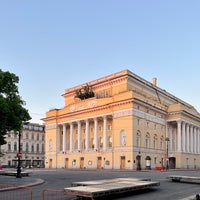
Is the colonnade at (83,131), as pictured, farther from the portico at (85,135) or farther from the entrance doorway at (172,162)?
the entrance doorway at (172,162)

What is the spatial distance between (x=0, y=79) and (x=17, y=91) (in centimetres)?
251

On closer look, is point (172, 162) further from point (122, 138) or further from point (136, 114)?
point (136, 114)

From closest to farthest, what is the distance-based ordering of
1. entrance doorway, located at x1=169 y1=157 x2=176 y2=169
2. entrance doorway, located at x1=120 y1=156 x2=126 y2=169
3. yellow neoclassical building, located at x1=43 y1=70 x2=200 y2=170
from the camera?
entrance doorway, located at x1=120 y1=156 x2=126 y2=169 < yellow neoclassical building, located at x1=43 y1=70 x2=200 y2=170 < entrance doorway, located at x1=169 y1=157 x2=176 y2=169

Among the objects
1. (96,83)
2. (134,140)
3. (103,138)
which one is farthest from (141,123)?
(96,83)

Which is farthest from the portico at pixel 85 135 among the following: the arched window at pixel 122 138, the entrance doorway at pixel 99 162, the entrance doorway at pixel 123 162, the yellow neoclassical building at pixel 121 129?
the entrance doorway at pixel 123 162

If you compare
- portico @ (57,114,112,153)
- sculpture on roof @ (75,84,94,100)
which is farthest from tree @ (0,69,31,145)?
sculpture on roof @ (75,84,94,100)

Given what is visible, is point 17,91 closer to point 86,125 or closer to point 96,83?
point 86,125

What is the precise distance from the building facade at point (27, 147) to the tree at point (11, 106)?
8495 centimetres

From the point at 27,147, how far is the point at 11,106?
9751 cm

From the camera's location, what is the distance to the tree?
30.6 metres

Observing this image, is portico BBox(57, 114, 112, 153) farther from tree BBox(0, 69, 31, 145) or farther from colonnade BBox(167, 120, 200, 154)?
tree BBox(0, 69, 31, 145)

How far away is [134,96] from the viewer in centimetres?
6944

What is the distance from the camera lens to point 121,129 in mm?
71562

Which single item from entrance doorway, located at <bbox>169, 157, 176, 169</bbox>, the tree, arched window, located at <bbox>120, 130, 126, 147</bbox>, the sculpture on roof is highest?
the sculpture on roof
